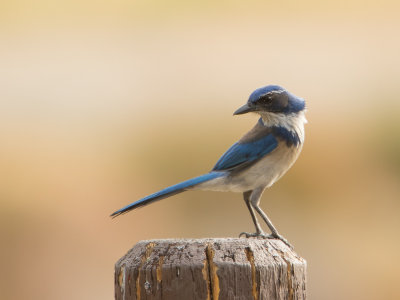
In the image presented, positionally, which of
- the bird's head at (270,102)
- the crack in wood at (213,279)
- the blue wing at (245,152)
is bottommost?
the crack in wood at (213,279)

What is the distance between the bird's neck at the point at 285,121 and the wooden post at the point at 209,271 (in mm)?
2656

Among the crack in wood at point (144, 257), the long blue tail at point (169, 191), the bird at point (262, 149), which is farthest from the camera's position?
the bird at point (262, 149)

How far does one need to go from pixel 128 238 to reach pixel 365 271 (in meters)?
3.83

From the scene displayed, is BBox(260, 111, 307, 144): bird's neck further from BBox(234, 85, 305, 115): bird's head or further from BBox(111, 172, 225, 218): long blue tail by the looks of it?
BBox(111, 172, 225, 218): long blue tail

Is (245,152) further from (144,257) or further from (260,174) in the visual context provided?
(144,257)

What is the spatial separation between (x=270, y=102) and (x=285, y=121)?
28 centimetres

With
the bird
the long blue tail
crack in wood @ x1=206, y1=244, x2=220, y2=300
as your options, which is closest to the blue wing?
the bird

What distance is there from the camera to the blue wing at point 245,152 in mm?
6781

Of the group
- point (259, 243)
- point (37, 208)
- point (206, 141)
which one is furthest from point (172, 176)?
point (259, 243)

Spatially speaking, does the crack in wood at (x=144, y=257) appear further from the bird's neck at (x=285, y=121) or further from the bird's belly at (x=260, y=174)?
the bird's neck at (x=285, y=121)

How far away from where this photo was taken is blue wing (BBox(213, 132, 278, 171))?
22.2ft

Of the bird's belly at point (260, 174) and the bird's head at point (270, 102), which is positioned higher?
the bird's head at point (270, 102)

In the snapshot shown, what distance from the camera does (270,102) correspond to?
270 inches

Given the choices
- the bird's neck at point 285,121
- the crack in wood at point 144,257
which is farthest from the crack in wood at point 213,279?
the bird's neck at point 285,121
